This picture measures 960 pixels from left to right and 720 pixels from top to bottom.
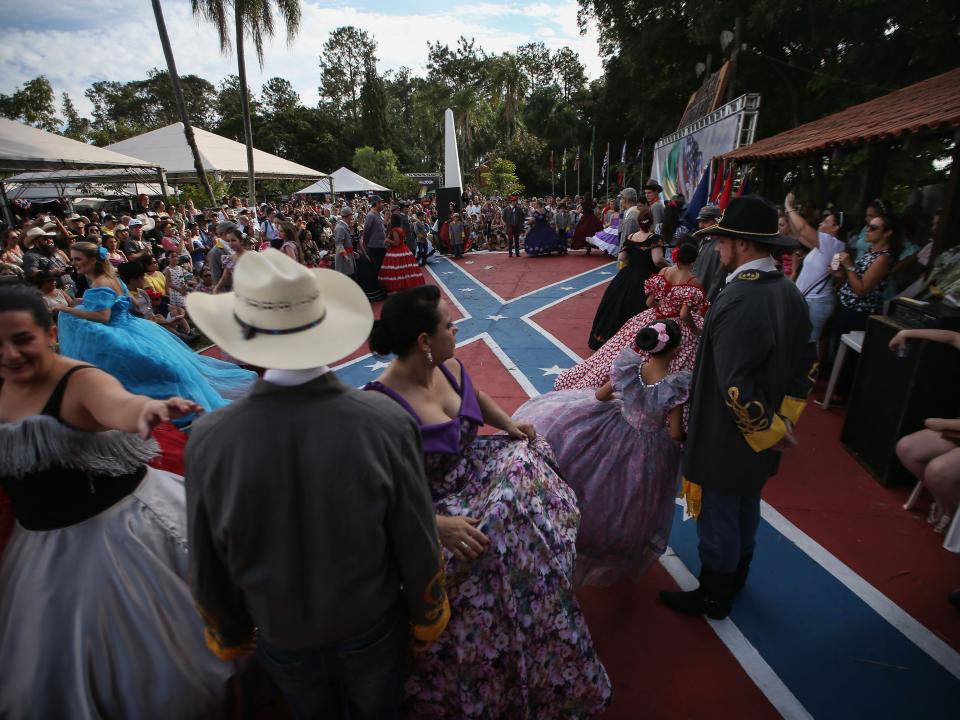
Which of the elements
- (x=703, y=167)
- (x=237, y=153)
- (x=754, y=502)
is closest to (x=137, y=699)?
(x=754, y=502)

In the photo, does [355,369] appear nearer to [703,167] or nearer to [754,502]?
[754,502]

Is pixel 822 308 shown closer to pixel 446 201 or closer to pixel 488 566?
pixel 488 566

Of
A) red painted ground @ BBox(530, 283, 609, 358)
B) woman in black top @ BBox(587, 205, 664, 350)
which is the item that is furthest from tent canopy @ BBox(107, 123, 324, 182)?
woman in black top @ BBox(587, 205, 664, 350)

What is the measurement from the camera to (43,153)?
10961 millimetres

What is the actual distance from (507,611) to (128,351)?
11.9 feet

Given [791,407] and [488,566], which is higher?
[791,407]

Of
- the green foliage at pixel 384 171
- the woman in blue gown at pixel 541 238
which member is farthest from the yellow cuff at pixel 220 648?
the green foliage at pixel 384 171

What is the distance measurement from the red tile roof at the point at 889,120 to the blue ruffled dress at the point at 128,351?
24.1 feet

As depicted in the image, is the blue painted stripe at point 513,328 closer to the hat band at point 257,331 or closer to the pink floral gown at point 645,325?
the pink floral gown at point 645,325

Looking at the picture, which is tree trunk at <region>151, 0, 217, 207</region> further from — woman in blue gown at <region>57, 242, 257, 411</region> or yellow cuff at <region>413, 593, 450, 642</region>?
yellow cuff at <region>413, 593, 450, 642</region>

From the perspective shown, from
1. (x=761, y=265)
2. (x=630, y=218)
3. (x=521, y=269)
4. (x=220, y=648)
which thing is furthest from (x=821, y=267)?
(x=521, y=269)

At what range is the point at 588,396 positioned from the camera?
10.8 feet

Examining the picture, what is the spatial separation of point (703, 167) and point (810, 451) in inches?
362

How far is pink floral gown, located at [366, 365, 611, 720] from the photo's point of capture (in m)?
2.03
